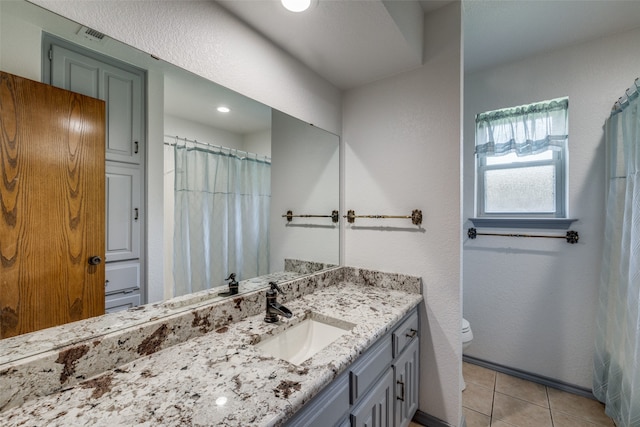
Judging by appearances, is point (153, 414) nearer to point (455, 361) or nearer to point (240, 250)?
point (240, 250)

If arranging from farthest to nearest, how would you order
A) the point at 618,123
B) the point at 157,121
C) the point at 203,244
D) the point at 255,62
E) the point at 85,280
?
the point at 618,123
the point at 255,62
the point at 203,244
the point at 157,121
the point at 85,280

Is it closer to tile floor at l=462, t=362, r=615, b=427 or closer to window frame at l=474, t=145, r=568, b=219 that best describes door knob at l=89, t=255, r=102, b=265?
tile floor at l=462, t=362, r=615, b=427

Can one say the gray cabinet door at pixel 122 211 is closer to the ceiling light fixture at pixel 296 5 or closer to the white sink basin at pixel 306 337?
the white sink basin at pixel 306 337

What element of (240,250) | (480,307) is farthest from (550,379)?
(240,250)

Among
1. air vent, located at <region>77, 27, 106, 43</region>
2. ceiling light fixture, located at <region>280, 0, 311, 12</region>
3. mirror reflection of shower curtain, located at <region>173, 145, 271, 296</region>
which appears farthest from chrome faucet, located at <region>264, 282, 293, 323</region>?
ceiling light fixture, located at <region>280, 0, 311, 12</region>

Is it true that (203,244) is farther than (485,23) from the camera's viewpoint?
No

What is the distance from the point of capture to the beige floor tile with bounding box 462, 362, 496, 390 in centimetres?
214

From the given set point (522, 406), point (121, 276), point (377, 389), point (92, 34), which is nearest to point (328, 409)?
point (377, 389)

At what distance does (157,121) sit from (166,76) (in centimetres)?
19

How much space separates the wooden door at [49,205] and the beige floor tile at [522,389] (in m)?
2.62

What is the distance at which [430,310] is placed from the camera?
1644 millimetres

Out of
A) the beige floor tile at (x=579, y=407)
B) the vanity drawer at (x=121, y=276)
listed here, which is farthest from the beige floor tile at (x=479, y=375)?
the vanity drawer at (x=121, y=276)

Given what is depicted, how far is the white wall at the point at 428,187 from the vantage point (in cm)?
157

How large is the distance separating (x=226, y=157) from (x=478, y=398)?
92.2 inches
